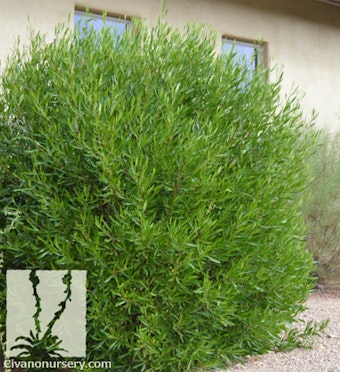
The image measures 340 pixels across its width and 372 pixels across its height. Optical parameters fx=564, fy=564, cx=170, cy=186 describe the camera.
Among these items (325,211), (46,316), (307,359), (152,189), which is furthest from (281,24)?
(46,316)

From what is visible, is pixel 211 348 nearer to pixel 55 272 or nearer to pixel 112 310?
pixel 112 310

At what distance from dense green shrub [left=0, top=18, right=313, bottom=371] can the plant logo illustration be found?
10 centimetres

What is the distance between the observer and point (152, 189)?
12.0 feet

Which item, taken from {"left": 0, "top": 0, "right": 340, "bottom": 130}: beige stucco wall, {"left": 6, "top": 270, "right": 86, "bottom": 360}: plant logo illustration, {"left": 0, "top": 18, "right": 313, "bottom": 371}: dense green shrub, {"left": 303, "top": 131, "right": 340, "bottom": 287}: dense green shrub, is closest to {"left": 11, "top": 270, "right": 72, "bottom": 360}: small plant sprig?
{"left": 6, "top": 270, "right": 86, "bottom": 360}: plant logo illustration

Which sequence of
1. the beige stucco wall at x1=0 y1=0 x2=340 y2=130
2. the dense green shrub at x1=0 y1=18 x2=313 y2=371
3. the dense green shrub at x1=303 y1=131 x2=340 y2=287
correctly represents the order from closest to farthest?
the dense green shrub at x1=0 y1=18 x2=313 y2=371, the beige stucco wall at x1=0 y1=0 x2=340 y2=130, the dense green shrub at x1=303 y1=131 x2=340 y2=287

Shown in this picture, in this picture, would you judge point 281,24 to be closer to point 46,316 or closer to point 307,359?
point 307,359

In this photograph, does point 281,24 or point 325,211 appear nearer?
point 325,211

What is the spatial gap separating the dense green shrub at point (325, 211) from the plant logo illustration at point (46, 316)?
4681 millimetres

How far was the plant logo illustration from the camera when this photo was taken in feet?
12.7

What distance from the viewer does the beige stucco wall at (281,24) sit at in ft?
23.5

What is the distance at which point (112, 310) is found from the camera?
3.86 metres

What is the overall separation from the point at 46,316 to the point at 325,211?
5.03 m

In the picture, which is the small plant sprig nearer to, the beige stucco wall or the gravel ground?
Answer: the gravel ground

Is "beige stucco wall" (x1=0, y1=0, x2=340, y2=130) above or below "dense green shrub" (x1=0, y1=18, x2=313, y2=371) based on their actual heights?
above
